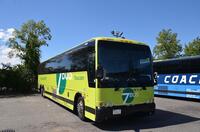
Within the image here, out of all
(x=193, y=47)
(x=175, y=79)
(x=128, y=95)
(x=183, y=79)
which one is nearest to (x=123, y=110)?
(x=128, y=95)

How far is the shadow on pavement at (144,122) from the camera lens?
10.2 m

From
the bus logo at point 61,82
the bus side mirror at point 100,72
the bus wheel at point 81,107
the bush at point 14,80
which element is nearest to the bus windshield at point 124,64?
the bus side mirror at point 100,72

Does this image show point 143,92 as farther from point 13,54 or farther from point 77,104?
point 13,54

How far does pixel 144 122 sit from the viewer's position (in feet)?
36.0

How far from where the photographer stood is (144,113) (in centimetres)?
1081

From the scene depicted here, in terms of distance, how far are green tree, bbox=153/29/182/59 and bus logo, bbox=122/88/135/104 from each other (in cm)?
4342

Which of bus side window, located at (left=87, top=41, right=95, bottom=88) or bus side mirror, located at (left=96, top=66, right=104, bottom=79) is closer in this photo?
bus side mirror, located at (left=96, top=66, right=104, bottom=79)

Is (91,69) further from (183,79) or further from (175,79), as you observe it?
(175,79)

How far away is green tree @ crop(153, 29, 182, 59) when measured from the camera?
173 feet

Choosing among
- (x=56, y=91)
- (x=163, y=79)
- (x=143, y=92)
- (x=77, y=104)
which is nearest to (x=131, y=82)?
(x=143, y=92)

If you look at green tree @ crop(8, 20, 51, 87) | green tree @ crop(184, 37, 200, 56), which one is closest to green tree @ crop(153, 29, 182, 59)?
green tree @ crop(184, 37, 200, 56)

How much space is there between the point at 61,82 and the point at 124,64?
21.0 feet

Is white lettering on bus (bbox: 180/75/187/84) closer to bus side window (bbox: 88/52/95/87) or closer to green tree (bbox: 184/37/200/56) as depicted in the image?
bus side window (bbox: 88/52/95/87)

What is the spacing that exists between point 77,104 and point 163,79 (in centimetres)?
1034
